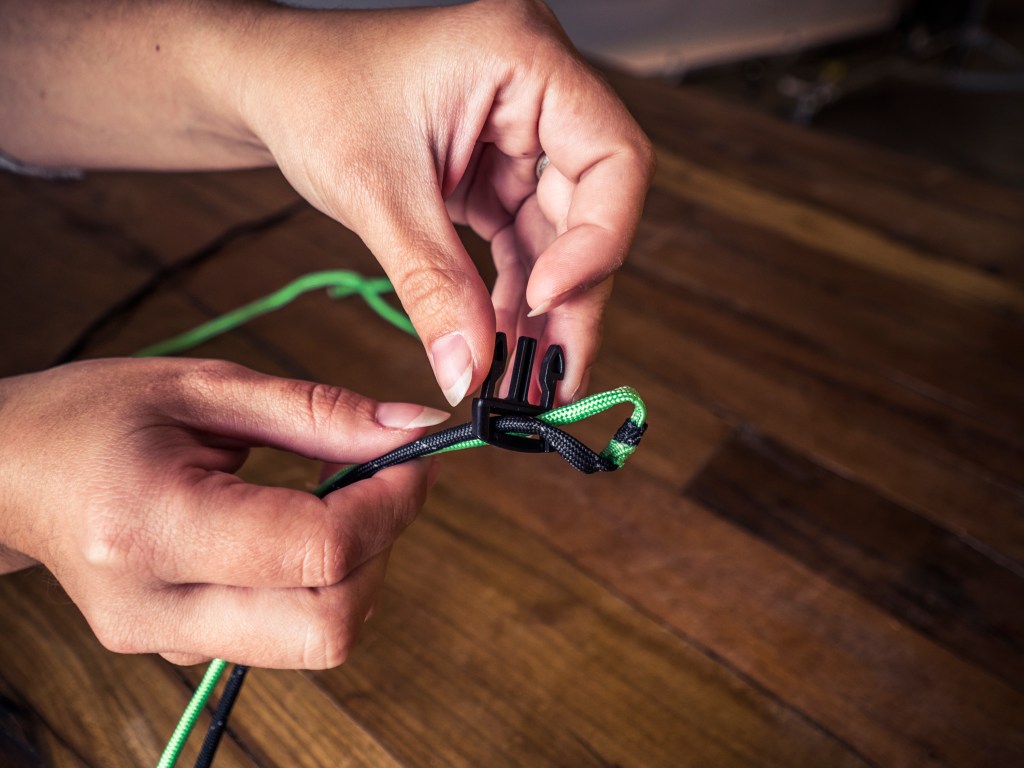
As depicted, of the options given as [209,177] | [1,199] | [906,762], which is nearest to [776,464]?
[906,762]

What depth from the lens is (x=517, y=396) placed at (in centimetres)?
48

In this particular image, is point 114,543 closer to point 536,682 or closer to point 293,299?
point 536,682

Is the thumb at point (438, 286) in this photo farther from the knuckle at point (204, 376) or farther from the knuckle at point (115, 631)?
the knuckle at point (115, 631)

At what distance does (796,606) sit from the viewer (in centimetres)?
56

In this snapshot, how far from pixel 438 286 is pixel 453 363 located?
0.05 m

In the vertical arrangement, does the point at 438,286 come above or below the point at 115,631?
above

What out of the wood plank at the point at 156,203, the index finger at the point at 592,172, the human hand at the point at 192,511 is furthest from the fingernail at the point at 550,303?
the wood plank at the point at 156,203

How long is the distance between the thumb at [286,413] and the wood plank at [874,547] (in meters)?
0.29

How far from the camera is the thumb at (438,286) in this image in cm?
46

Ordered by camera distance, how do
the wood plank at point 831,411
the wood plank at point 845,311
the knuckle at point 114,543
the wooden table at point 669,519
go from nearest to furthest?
the knuckle at point 114,543, the wooden table at point 669,519, the wood plank at point 831,411, the wood plank at point 845,311

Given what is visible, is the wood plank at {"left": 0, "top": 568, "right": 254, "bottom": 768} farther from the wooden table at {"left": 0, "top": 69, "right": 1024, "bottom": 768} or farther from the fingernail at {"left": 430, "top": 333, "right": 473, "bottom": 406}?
the fingernail at {"left": 430, "top": 333, "right": 473, "bottom": 406}

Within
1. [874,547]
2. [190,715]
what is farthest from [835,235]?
[190,715]

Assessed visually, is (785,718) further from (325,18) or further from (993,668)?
(325,18)

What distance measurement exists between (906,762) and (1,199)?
3.44 ft
